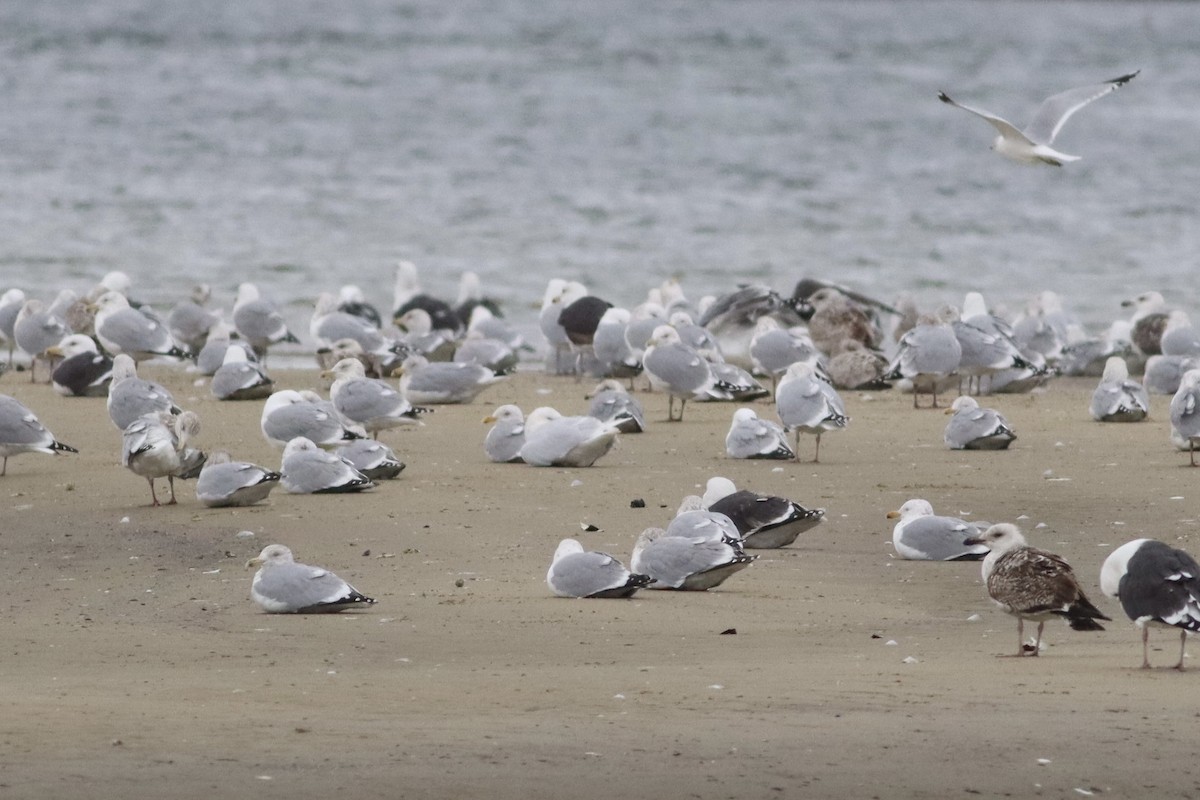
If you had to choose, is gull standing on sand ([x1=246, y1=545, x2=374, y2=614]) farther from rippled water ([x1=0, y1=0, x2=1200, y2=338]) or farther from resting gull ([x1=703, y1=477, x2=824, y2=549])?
rippled water ([x1=0, y1=0, x2=1200, y2=338])

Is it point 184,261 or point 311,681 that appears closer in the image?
point 311,681

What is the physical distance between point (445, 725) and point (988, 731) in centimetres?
163

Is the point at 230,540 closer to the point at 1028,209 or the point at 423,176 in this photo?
the point at 1028,209

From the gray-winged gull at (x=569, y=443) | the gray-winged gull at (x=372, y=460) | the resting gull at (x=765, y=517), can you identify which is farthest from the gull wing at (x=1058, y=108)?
the gray-winged gull at (x=372, y=460)

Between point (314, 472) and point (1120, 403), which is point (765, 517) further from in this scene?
point (1120, 403)

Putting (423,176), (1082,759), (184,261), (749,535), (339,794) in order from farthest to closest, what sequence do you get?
(423,176)
(184,261)
(749,535)
(1082,759)
(339,794)

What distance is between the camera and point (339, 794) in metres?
5.55

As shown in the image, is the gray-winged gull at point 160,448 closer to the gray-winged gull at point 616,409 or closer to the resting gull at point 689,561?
the resting gull at point 689,561

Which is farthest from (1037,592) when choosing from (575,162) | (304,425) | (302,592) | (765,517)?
(575,162)

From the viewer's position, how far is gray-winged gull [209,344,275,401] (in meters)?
14.9

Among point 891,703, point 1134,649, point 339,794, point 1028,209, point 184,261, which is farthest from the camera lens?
point 1028,209

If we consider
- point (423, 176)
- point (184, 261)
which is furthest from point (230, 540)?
point (423, 176)

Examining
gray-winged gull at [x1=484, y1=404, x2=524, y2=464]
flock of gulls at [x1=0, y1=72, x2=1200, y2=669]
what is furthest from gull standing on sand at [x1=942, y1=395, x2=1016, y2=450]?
gray-winged gull at [x1=484, y1=404, x2=524, y2=464]

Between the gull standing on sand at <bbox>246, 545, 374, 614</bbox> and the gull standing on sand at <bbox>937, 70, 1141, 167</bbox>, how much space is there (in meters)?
6.39
